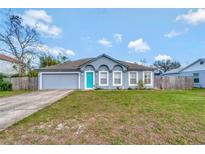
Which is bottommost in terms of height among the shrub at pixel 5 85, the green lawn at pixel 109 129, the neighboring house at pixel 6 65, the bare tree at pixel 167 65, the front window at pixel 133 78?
the green lawn at pixel 109 129

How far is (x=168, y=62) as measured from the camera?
194ft

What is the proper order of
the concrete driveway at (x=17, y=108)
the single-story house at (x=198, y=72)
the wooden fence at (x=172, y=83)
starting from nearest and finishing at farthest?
the concrete driveway at (x=17, y=108) < the wooden fence at (x=172, y=83) < the single-story house at (x=198, y=72)

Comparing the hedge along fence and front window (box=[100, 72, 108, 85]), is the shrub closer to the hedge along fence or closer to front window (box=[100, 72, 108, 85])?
the hedge along fence

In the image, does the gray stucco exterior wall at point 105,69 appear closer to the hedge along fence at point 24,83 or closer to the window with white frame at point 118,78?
the window with white frame at point 118,78

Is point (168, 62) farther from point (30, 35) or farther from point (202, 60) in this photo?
point (30, 35)

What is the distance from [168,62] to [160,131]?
57.1 m

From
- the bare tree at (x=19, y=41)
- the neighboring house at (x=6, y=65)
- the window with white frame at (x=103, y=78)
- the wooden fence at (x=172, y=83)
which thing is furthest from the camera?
the neighboring house at (x=6, y=65)

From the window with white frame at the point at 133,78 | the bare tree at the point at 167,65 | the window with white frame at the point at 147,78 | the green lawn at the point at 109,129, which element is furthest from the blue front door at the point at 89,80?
the bare tree at the point at 167,65

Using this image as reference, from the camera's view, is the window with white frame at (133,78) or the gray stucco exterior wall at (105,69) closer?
the gray stucco exterior wall at (105,69)

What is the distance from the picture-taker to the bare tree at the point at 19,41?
95.3ft

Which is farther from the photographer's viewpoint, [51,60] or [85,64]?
[51,60]

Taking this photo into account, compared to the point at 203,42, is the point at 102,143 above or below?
below

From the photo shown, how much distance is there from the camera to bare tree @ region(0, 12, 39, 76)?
2906cm
